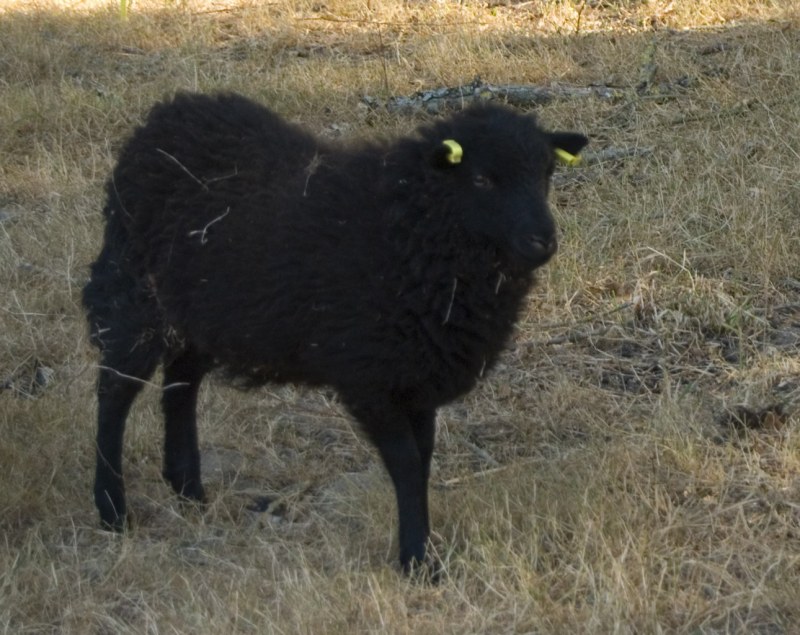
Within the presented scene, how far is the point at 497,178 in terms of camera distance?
185 inches

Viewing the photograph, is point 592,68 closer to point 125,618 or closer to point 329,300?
point 329,300

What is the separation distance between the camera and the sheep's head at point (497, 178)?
459 centimetres

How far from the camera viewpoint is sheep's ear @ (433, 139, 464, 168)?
465 centimetres

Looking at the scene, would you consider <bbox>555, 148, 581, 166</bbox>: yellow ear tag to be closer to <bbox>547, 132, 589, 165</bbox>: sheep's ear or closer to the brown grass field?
<bbox>547, 132, 589, 165</bbox>: sheep's ear

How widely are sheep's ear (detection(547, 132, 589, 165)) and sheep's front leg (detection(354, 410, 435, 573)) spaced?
122 cm

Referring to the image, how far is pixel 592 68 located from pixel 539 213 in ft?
19.9

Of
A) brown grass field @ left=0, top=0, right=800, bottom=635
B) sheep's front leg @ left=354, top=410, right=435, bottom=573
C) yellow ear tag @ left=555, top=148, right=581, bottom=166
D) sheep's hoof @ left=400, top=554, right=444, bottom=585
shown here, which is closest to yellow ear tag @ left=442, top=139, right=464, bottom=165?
yellow ear tag @ left=555, top=148, right=581, bottom=166

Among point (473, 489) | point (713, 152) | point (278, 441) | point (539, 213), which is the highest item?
point (539, 213)

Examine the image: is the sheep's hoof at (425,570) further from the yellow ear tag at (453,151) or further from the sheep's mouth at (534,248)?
the yellow ear tag at (453,151)

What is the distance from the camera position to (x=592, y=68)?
33.9 feet

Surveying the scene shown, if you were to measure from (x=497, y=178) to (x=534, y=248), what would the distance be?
35cm

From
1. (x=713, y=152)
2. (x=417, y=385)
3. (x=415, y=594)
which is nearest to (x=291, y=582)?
(x=415, y=594)

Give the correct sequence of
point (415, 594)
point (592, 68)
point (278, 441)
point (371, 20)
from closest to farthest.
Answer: point (415, 594)
point (278, 441)
point (592, 68)
point (371, 20)

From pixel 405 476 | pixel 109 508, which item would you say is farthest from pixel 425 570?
pixel 109 508
